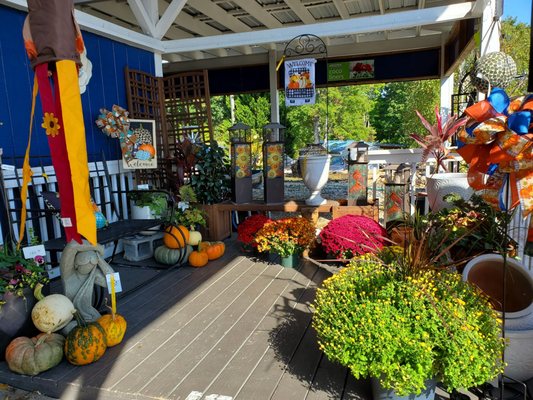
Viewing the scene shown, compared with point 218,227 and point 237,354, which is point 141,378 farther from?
point 218,227

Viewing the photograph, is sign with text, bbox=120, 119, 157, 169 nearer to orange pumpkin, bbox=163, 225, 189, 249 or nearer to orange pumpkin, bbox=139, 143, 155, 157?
orange pumpkin, bbox=139, 143, 155, 157

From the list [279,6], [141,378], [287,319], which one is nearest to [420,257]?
[287,319]

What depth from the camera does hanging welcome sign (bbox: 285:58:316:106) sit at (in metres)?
6.32

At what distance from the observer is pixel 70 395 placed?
1.97m

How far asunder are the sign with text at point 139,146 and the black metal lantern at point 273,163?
1.39 metres

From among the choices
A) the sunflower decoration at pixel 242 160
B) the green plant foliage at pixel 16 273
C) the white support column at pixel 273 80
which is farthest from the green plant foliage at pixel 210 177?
the white support column at pixel 273 80

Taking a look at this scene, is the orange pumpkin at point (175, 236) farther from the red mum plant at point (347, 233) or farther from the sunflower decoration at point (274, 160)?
the red mum plant at point (347, 233)

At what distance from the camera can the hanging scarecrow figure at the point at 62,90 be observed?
2.08 metres

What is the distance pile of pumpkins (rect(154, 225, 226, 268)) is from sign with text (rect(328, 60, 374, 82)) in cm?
654

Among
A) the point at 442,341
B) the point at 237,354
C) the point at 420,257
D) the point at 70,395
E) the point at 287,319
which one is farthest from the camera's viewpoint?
the point at 287,319

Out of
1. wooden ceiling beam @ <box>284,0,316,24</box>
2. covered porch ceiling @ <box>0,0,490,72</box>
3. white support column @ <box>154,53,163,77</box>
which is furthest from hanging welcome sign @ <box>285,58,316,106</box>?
white support column @ <box>154,53,163,77</box>

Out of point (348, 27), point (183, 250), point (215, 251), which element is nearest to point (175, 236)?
point (183, 250)

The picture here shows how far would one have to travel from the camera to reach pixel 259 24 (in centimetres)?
750

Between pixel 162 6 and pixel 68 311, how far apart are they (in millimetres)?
5353
